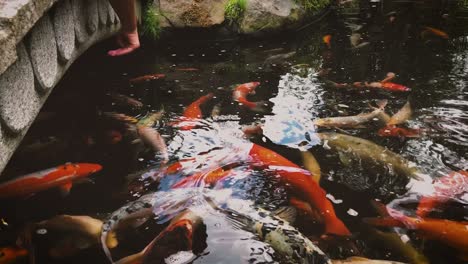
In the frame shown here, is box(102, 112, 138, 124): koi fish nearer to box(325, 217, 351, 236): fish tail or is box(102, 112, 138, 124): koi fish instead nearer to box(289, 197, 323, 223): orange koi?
box(289, 197, 323, 223): orange koi

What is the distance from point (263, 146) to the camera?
3680 millimetres

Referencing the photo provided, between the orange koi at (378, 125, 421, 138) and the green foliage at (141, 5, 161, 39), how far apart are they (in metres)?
4.14

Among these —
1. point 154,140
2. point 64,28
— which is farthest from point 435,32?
point 64,28

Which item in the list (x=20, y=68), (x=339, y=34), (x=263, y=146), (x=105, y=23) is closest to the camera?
(x=20, y=68)

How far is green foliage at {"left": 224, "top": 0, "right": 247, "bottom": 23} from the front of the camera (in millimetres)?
6738

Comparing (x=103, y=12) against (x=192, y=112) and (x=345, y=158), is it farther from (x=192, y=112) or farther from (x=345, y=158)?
(x=345, y=158)

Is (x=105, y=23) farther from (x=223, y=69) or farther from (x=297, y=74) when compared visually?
(x=297, y=74)

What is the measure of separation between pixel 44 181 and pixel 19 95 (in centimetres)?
110

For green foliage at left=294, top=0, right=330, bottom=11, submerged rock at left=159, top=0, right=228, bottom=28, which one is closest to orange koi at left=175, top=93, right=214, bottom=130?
submerged rock at left=159, top=0, right=228, bottom=28

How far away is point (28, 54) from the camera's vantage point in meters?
2.37

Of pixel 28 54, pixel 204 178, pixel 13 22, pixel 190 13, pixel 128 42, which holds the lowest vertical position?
pixel 204 178

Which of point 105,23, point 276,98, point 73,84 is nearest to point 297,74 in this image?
point 276,98

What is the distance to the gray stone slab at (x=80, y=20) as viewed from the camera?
3.37 meters

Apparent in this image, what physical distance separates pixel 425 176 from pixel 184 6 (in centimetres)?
471
